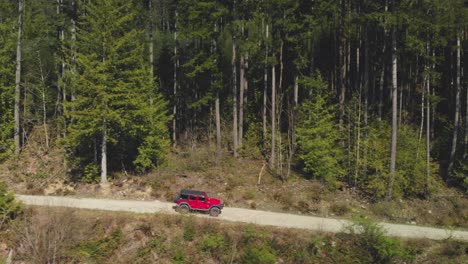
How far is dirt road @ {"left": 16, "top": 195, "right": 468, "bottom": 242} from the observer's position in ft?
53.4

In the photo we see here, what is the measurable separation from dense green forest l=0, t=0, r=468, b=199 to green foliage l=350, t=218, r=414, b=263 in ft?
18.2

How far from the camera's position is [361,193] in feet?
69.1

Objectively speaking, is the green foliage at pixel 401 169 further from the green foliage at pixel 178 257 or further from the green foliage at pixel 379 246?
the green foliage at pixel 178 257

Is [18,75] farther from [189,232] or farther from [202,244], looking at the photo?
[202,244]

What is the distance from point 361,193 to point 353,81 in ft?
48.5

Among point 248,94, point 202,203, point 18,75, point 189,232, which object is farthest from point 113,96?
point 248,94

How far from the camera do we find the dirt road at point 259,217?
1628 cm

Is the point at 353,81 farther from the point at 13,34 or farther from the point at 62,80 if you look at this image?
the point at 13,34

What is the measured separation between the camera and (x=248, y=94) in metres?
31.4

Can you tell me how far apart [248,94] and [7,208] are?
21.1m

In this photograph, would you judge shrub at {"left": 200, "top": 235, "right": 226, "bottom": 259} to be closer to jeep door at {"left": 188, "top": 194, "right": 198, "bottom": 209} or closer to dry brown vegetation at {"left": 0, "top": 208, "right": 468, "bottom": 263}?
dry brown vegetation at {"left": 0, "top": 208, "right": 468, "bottom": 263}

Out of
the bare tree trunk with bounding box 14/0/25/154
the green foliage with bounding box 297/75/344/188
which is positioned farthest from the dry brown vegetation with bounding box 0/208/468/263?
the bare tree trunk with bounding box 14/0/25/154

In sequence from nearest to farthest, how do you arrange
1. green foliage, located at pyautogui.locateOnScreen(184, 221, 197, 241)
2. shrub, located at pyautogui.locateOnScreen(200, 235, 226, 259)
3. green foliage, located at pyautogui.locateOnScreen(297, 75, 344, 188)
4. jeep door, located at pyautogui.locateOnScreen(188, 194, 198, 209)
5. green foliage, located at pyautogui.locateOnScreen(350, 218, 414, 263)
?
1. green foliage, located at pyautogui.locateOnScreen(350, 218, 414, 263)
2. shrub, located at pyautogui.locateOnScreen(200, 235, 226, 259)
3. green foliage, located at pyautogui.locateOnScreen(184, 221, 197, 241)
4. jeep door, located at pyautogui.locateOnScreen(188, 194, 198, 209)
5. green foliage, located at pyautogui.locateOnScreen(297, 75, 344, 188)

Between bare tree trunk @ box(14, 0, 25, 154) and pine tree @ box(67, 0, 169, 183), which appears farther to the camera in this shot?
bare tree trunk @ box(14, 0, 25, 154)
